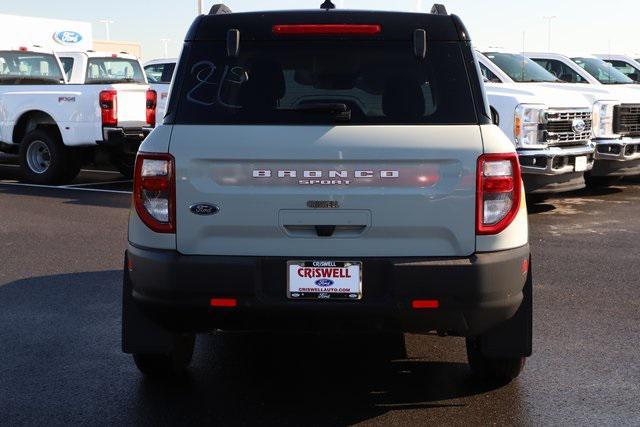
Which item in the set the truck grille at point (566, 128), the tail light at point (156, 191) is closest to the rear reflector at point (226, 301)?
the tail light at point (156, 191)

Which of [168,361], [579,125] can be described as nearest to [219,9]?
[168,361]

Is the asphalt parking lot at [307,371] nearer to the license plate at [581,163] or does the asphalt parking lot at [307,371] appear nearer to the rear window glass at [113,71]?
the license plate at [581,163]

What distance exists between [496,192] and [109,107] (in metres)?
10.0

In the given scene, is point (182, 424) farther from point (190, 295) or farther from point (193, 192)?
point (193, 192)

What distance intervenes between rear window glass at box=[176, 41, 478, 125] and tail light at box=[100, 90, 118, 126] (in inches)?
366

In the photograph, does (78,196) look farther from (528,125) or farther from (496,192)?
(496,192)

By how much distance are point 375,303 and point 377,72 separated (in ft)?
3.47

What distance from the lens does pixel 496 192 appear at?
4.21m

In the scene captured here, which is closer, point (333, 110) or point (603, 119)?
point (333, 110)

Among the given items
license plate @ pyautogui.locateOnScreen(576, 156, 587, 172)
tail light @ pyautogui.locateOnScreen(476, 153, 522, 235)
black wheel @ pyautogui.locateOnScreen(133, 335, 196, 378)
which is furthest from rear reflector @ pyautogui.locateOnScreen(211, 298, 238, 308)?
license plate @ pyautogui.locateOnScreen(576, 156, 587, 172)

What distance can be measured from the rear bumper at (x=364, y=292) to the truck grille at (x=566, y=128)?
7297 mm

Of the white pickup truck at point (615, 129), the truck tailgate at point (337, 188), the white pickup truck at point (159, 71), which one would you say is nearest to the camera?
the truck tailgate at point (337, 188)

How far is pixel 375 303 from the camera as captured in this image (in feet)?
13.6

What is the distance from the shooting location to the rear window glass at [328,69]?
167 inches
